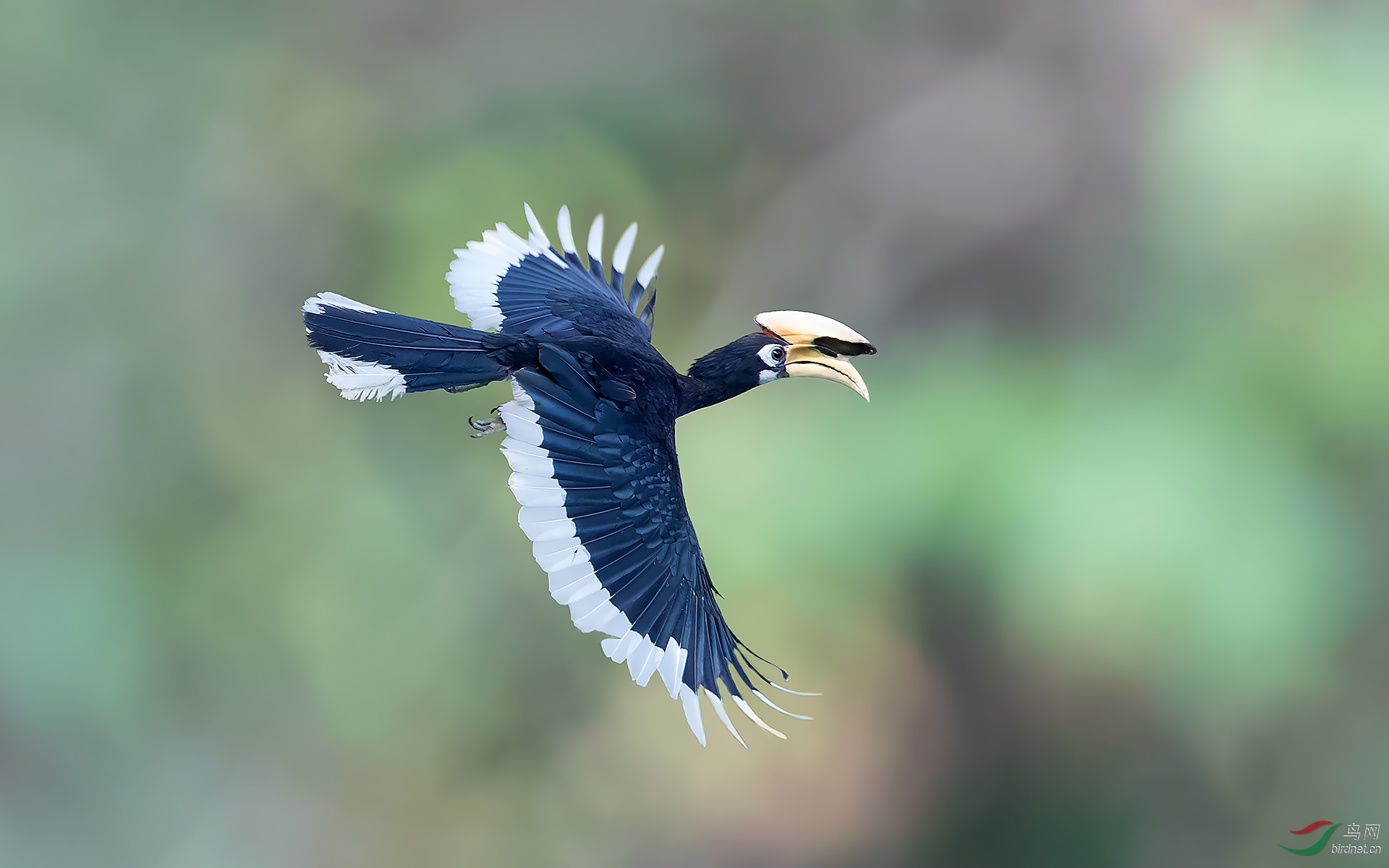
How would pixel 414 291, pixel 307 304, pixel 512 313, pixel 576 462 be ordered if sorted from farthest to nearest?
pixel 414 291 → pixel 512 313 → pixel 307 304 → pixel 576 462

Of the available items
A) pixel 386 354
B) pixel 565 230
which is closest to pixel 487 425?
pixel 386 354

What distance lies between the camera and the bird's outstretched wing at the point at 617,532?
1.89 m

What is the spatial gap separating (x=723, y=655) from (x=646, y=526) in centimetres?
29

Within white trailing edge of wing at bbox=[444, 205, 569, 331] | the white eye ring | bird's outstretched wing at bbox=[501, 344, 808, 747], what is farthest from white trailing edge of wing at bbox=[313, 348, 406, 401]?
the white eye ring

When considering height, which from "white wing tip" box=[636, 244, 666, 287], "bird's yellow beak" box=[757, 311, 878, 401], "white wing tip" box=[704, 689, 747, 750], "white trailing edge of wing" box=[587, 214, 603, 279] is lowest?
"white wing tip" box=[704, 689, 747, 750]

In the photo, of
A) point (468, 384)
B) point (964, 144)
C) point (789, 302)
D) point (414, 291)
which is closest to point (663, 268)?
point (789, 302)

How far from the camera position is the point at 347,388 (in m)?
2.09

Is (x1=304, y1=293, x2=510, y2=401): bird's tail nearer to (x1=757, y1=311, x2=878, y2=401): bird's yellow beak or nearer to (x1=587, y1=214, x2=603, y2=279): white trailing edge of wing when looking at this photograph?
(x1=757, y1=311, x2=878, y2=401): bird's yellow beak

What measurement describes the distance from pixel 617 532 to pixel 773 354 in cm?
62

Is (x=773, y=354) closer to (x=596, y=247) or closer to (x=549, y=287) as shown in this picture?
(x=549, y=287)

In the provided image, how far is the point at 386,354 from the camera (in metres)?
2.09

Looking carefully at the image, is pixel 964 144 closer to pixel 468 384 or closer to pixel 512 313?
pixel 512 313

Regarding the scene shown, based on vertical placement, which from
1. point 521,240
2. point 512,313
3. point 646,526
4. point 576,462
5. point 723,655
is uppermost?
point 521,240

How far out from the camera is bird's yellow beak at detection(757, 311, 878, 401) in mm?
2340
